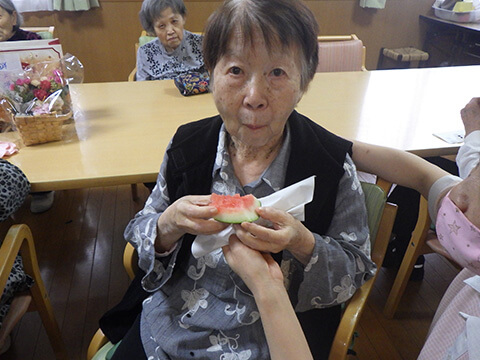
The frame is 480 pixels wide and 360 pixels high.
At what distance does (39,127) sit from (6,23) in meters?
1.65

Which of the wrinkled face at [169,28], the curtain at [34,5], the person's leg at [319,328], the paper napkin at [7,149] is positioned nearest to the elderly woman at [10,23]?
the wrinkled face at [169,28]

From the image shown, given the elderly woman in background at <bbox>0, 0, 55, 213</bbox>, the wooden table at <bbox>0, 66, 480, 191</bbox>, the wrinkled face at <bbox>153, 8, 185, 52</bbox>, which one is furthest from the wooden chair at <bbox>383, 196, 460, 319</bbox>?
the elderly woman in background at <bbox>0, 0, 55, 213</bbox>

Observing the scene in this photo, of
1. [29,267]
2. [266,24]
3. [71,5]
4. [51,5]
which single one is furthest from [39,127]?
[51,5]

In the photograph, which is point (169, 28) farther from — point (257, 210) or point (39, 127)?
point (257, 210)

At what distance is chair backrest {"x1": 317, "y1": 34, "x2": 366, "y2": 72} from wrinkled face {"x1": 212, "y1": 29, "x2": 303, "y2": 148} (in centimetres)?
201

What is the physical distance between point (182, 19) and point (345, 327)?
242 centimetres

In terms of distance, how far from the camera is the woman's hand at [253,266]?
0.81 metres

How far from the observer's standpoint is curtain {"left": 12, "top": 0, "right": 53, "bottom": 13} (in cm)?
396

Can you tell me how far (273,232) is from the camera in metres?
0.81

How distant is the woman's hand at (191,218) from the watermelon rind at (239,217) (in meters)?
0.02

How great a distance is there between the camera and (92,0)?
4066mm

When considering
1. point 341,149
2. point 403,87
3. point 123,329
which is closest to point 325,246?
point 341,149

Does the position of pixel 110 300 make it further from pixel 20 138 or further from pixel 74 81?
pixel 74 81

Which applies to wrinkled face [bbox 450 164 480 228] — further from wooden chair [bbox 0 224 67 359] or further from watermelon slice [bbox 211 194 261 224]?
wooden chair [bbox 0 224 67 359]
